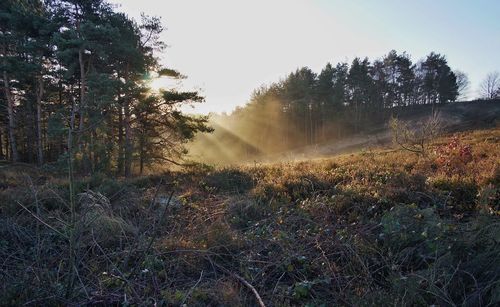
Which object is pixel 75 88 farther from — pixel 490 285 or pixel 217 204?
pixel 490 285

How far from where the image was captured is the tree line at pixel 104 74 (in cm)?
1362

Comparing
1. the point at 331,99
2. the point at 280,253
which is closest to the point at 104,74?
the point at 280,253

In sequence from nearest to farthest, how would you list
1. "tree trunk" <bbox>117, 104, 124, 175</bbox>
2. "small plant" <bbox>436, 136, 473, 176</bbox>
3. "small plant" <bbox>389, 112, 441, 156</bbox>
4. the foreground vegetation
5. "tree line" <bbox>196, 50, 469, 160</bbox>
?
the foreground vegetation < "small plant" <bbox>436, 136, 473, 176</bbox> < "small plant" <bbox>389, 112, 441, 156</bbox> < "tree trunk" <bbox>117, 104, 124, 175</bbox> < "tree line" <bbox>196, 50, 469, 160</bbox>

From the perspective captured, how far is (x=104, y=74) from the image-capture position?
13180mm

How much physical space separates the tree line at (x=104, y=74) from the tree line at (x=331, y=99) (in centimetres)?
2776

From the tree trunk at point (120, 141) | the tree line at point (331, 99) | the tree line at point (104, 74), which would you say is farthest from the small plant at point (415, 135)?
the tree line at point (331, 99)

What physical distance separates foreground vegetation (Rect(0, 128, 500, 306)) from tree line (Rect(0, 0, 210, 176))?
30.4 ft

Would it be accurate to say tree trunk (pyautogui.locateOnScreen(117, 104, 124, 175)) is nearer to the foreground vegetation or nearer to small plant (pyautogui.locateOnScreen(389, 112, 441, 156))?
the foreground vegetation

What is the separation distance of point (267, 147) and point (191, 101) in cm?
3054

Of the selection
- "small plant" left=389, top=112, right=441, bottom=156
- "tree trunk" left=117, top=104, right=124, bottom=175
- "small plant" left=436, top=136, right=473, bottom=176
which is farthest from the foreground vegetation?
"tree trunk" left=117, top=104, right=124, bottom=175

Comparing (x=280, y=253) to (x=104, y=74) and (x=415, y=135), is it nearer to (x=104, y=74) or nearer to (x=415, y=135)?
(x=415, y=135)

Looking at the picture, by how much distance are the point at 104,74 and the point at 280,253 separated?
12.7m

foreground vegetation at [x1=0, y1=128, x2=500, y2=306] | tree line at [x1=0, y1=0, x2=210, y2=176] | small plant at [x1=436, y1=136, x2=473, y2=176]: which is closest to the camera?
foreground vegetation at [x1=0, y1=128, x2=500, y2=306]

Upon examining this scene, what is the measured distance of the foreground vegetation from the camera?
2696 millimetres
